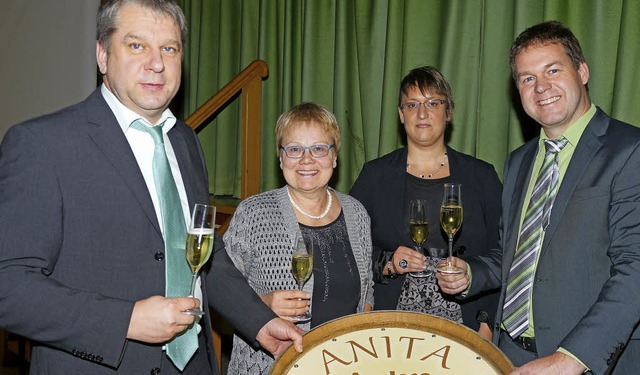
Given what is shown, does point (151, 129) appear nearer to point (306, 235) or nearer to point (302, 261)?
point (302, 261)

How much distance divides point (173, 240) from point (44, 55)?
3974mm

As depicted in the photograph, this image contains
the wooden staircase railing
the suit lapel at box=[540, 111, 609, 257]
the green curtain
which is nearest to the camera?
the suit lapel at box=[540, 111, 609, 257]

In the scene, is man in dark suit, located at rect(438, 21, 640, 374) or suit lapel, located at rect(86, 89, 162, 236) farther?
man in dark suit, located at rect(438, 21, 640, 374)

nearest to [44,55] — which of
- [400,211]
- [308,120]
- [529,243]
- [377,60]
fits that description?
[377,60]

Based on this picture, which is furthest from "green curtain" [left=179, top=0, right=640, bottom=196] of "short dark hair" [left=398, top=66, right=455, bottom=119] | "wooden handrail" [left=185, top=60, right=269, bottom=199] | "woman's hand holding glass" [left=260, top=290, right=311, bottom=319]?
"woman's hand holding glass" [left=260, top=290, right=311, bottom=319]

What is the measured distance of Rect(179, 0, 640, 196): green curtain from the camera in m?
3.35

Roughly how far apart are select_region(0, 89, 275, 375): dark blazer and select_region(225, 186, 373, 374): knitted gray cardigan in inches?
29.4

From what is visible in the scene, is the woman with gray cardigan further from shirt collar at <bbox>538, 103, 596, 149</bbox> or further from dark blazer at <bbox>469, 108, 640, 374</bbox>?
shirt collar at <bbox>538, 103, 596, 149</bbox>

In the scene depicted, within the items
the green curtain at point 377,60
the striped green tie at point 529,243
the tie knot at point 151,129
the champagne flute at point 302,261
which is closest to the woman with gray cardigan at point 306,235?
the champagne flute at point 302,261

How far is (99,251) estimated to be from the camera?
5.08 feet

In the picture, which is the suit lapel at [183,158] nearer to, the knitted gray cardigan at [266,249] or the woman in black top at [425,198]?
the knitted gray cardigan at [266,249]

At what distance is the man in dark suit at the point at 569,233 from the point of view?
1.77 metres

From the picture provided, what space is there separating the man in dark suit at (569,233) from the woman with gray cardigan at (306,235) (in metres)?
0.39

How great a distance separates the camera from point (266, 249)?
2357 millimetres
